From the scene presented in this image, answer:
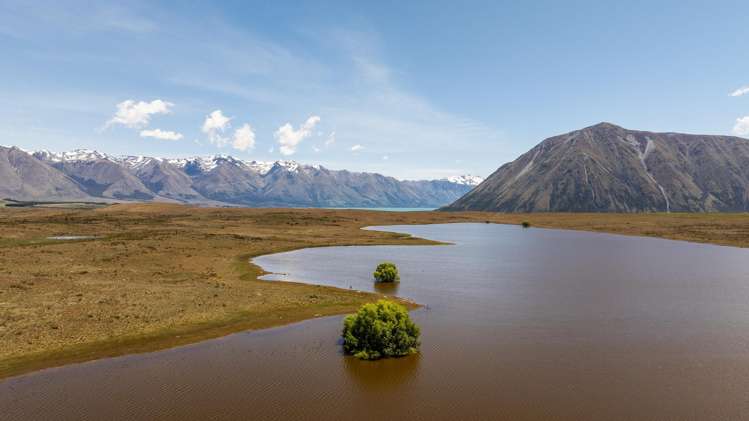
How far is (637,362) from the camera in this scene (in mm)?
31469

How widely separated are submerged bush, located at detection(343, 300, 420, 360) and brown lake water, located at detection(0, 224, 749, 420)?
1081mm

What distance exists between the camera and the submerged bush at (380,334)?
33.2 m

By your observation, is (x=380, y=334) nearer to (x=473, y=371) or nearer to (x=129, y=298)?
(x=473, y=371)

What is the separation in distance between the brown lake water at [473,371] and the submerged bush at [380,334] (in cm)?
108

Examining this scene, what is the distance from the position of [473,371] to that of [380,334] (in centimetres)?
705

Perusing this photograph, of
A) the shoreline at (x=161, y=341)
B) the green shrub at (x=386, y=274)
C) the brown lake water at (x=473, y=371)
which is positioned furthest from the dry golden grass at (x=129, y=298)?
the green shrub at (x=386, y=274)

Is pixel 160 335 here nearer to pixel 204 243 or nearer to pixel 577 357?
pixel 577 357

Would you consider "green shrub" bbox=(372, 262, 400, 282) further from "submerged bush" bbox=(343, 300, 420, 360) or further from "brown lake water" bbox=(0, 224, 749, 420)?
"submerged bush" bbox=(343, 300, 420, 360)

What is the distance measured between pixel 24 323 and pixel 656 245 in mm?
122872

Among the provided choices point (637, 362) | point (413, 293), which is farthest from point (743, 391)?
point (413, 293)

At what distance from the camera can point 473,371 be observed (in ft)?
98.7

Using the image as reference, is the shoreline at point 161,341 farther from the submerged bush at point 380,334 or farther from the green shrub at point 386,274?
the green shrub at point 386,274

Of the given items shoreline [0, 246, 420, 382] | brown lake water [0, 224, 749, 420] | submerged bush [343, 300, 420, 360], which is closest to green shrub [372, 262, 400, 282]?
brown lake water [0, 224, 749, 420]

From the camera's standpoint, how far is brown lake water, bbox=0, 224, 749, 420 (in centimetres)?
2509
